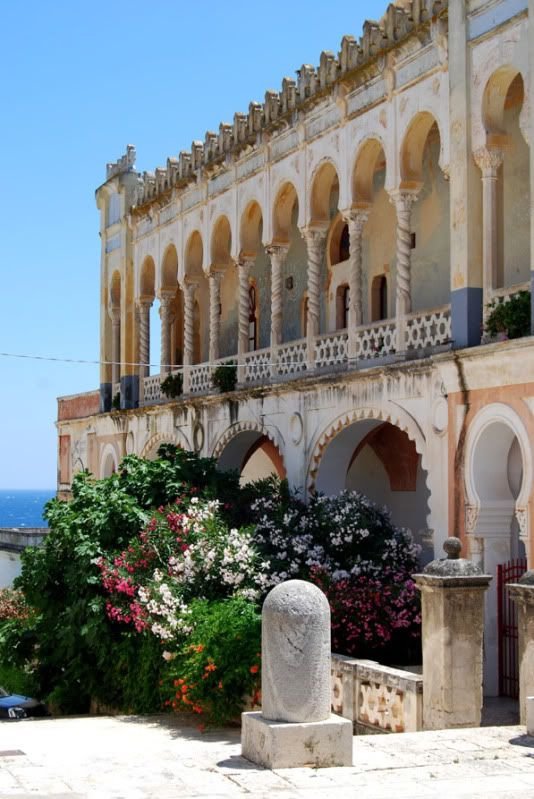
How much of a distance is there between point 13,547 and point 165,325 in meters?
11.8

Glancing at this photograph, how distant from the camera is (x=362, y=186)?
59.2ft

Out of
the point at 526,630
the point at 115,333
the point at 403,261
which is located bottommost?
the point at 526,630

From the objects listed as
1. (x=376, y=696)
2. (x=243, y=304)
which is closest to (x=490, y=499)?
(x=376, y=696)

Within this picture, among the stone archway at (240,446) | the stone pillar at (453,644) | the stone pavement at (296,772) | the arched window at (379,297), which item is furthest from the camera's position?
the stone archway at (240,446)

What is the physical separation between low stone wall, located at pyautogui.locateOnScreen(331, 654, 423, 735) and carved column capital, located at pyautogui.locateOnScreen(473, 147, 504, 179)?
6029 mm

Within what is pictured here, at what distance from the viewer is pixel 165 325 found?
26281 mm

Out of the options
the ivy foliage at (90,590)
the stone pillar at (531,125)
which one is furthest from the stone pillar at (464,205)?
the ivy foliage at (90,590)

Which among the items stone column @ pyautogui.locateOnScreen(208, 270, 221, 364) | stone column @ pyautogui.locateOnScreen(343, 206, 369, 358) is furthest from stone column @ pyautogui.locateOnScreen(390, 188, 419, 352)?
stone column @ pyautogui.locateOnScreen(208, 270, 221, 364)

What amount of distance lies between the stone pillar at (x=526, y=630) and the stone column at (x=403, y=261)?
6564 millimetres

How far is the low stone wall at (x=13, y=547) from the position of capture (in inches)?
1358

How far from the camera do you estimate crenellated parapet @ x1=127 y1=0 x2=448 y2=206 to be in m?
16.8

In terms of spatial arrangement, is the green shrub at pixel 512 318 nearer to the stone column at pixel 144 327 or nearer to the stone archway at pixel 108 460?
the stone column at pixel 144 327

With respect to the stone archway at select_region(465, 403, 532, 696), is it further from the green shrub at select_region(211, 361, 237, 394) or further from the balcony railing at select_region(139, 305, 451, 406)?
the green shrub at select_region(211, 361, 237, 394)

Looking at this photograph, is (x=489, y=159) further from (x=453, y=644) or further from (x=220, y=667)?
(x=220, y=667)
